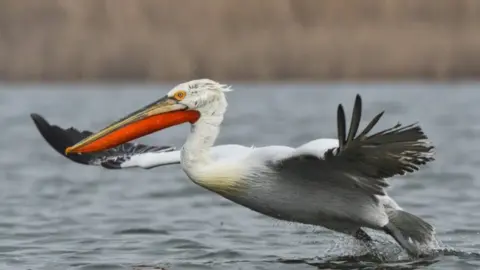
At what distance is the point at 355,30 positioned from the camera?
2894 cm

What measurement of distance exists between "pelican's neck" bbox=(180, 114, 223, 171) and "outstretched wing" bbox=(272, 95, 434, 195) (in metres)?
0.47

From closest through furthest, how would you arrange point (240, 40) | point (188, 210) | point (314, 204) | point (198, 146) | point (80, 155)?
point (198, 146)
point (314, 204)
point (80, 155)
point (188, 210)
point (240, 40)

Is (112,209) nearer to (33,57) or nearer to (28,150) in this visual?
(28,150)

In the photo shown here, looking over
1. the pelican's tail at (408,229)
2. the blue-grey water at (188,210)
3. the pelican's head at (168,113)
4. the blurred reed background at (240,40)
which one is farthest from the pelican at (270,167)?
the blurred reed background at (240,40)

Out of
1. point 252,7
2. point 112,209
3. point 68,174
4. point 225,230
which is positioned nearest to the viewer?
point 225,230

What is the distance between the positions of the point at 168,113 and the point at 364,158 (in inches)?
55.2

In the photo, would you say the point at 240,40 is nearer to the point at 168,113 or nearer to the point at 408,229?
the point at 408,229

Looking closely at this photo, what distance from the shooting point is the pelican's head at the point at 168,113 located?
8.21m

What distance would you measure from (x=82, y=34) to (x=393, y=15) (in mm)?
7695

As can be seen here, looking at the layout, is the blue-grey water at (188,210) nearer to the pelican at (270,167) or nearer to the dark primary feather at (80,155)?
the pelican at (270,167)

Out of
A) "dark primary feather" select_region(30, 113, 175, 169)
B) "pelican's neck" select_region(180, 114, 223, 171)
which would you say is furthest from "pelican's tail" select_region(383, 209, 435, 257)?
"dark primary feather" select_region(30, 113, 175, 169)

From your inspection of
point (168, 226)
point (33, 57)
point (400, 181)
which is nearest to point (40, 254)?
point (168, 226)

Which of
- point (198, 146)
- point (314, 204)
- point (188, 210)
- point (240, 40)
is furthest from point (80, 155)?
point (240, 40)

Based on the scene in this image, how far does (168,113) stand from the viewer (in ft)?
27.1
